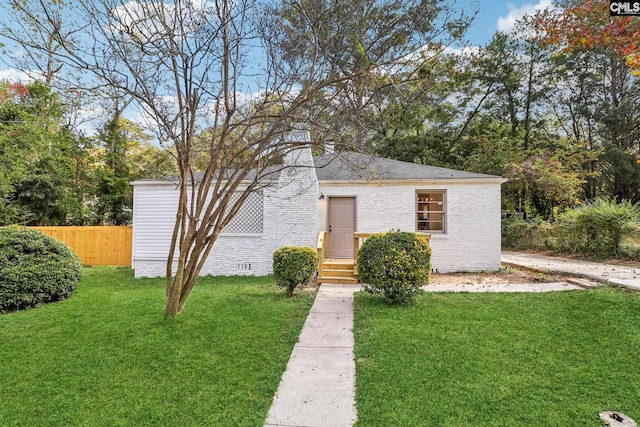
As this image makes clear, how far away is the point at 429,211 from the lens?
400 inches

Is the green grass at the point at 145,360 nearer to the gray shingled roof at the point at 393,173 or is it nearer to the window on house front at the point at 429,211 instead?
the gray shingled roof at the point at 393,173

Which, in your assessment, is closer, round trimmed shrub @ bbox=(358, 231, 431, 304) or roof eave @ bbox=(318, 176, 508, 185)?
round trimmed shrub @ bbox=(358, 231, 431, 304)

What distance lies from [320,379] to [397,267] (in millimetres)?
2700

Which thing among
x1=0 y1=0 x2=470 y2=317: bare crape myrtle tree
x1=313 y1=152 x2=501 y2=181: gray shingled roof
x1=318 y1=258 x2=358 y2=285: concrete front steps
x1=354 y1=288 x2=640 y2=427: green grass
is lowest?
x1=354 y1=288 x2=640 y2=427: green grass

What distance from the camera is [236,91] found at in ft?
18.1

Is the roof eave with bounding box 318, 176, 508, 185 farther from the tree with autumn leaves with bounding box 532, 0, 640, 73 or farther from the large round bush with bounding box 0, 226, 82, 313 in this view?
the large round bush with bounding box 0, 226, 82, 313

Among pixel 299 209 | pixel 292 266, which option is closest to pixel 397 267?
pixel 292 266

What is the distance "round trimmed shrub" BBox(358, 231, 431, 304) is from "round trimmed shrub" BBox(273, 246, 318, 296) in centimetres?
124

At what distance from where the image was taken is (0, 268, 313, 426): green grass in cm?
288

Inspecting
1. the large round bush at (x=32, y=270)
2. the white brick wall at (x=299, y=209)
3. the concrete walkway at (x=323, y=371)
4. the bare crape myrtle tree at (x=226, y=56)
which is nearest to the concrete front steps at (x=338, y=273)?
the white brick wall at (x=299, y=209)

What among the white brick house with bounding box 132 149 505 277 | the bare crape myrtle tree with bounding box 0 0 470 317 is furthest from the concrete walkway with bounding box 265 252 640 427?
the white brick house with bounding box 132 149 505 277

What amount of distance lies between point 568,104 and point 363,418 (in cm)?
2589

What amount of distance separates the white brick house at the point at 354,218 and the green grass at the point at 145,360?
311 centimetres

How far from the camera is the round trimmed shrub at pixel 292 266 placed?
6590mm
